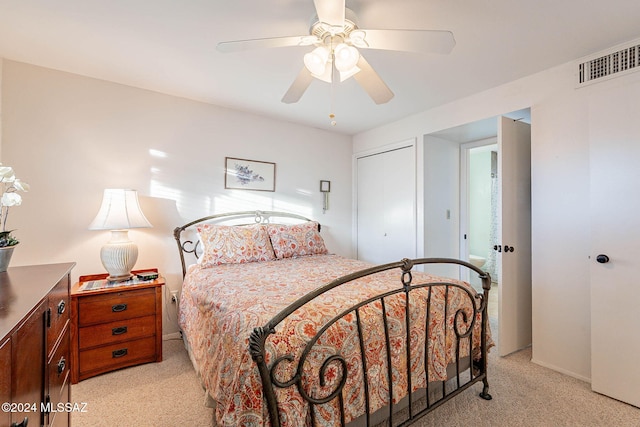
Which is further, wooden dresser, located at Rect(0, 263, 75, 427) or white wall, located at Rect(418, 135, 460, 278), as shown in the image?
white wall, located at Rect(418, 135, 460, 278)

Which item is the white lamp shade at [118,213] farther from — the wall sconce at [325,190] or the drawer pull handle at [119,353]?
the wall sconce at [325,190]

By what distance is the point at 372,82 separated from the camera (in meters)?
1.78

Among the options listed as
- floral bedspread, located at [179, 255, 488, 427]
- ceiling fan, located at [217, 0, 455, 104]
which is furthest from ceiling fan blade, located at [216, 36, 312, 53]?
floral bedspread, located at [179, 255, 488, 427]

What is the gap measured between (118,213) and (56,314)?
1379 mm

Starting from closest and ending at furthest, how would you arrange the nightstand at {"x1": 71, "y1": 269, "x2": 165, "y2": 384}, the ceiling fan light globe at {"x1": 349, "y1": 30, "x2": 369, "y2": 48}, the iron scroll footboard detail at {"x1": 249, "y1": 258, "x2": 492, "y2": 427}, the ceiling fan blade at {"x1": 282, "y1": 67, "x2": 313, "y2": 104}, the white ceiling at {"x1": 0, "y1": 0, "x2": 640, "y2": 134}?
the iron scroll footboard detail at {"x1": 249, "y1": 258, "x2": 492, "y2": 427} → the ceiling fan light globe at {"x1": 349, "y1": 30, "x2": 369, "y2": 48} → the white ceiling at {"x1": 0, "y1": 0, "x2": 640, "y2": 134} → the ceiling fan blade at {"x1": 282, "y1": 67, "x2": 313, "y2": 104} → the nightstand at {"x1": 71, "y1": 269, "x2": 165, "y2": 384}

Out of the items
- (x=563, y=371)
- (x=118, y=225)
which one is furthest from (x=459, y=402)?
(x=118, y=225)

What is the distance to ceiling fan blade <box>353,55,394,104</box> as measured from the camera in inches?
67.2

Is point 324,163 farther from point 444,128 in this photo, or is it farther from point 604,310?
point 604,310

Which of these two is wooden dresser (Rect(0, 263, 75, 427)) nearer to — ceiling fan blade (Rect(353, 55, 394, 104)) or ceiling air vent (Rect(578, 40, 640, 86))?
ceiling fan blade (Rect(353, 55, 394, 104))

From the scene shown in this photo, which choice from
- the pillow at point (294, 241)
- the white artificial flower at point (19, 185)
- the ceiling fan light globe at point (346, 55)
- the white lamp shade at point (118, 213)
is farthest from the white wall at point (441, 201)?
the white artificial flower at point (19, 185)

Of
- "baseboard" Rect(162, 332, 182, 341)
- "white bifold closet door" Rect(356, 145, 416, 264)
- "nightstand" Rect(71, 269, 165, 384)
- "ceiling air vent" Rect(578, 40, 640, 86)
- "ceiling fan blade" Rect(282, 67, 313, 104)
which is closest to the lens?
"ceiling fan blade" Rect(282, 67, 313, 104)

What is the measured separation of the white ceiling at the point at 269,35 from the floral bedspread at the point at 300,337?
1652 millimetres

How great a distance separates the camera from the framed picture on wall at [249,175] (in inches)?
129

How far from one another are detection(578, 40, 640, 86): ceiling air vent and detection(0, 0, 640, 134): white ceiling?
0.07m
